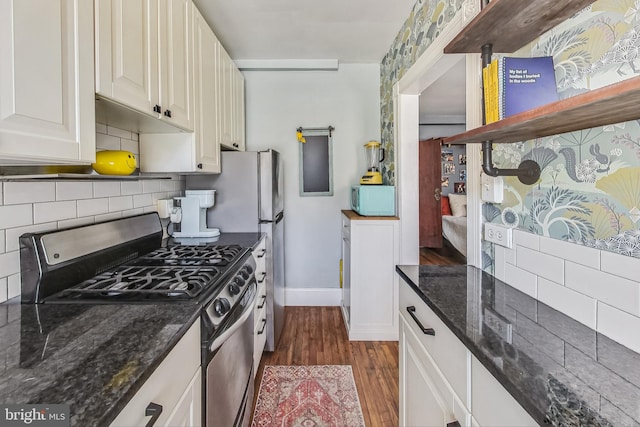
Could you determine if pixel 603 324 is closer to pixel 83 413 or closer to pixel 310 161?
pixel 83 413

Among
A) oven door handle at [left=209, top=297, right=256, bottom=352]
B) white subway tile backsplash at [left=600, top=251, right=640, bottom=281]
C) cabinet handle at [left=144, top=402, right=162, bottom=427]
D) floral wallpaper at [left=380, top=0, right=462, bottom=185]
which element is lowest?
oven door handle at [left=209, top=297, right=256, bottom=352]

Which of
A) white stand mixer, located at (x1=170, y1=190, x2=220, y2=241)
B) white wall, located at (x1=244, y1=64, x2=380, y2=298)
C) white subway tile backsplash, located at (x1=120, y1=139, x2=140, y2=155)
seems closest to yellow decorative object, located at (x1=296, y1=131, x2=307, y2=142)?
white wall, located at (x1=244, y1=64, x2=380, y2=298)

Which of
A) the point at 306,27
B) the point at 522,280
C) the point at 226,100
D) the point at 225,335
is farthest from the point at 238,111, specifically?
the point at 522,280

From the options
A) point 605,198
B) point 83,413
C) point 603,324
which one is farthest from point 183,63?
point 603,324

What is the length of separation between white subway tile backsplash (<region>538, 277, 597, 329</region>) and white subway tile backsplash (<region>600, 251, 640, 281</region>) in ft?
0.33

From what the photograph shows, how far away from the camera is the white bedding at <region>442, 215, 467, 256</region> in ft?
14.3

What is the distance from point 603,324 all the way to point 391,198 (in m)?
1.90

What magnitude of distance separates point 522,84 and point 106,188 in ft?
6.02

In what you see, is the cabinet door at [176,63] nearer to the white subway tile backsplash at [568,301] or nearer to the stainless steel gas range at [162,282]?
the stainless steel gas range at [162,282]

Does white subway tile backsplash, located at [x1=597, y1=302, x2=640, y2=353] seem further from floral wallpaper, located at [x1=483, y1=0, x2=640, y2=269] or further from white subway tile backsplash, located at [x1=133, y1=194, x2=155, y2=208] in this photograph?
white subway tile backsplash, located at [x1=133, y1=194, x2=155, y2=208]

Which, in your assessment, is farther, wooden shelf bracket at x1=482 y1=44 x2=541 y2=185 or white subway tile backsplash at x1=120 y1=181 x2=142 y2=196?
white subway tile backsplash at x1=120 y1=181 x2=142 y2=196

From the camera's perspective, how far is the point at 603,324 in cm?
81

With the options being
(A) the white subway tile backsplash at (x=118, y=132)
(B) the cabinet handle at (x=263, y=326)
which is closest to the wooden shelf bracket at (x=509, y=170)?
(B) the cabinet handle at (x=263, y=326)

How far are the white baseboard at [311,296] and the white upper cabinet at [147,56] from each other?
81.6 inches
